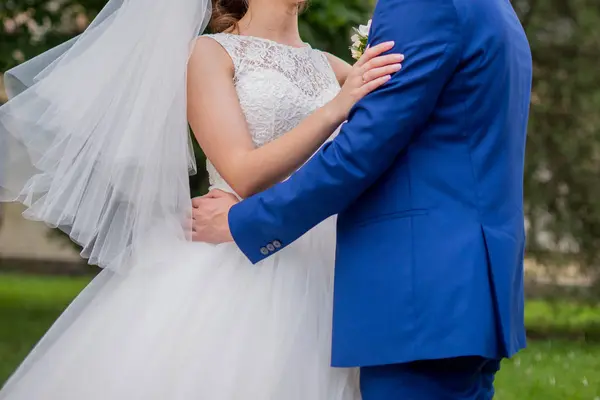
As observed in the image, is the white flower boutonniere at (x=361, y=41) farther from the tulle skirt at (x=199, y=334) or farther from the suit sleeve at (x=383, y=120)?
the tulle skirt at (x=199, y=334)

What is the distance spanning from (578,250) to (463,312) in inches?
369

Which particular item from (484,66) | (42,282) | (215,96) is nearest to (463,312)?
(484,66)

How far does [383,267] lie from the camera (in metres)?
2.50

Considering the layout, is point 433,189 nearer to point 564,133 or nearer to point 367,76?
point 367,76

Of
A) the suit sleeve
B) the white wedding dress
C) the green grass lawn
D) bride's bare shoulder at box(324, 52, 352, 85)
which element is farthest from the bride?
the green grass lawn

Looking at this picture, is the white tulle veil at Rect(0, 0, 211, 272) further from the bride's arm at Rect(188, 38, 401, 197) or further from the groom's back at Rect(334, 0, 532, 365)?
the groom's back at Rect(334, 0, 532, 365)

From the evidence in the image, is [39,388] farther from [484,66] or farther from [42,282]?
[42,282]

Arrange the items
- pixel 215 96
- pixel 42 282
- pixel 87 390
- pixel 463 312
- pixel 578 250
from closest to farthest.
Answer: pixel 463 312 < pixel 87 390 < pixel 215 96 < pixel 578 250 < pixel 42 282

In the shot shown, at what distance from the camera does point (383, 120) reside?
2.43 m

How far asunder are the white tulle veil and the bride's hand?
589mm

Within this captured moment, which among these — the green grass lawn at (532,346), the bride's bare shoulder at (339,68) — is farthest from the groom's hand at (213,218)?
the green grass lawn at (532,346)

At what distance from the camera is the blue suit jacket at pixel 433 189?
7.86 feet

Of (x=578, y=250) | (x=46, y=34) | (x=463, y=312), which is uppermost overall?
(x=463, y=312)

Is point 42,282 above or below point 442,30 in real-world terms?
below
